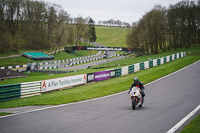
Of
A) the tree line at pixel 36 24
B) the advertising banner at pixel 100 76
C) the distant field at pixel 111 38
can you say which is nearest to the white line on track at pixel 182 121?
the advertising banner at pixel 100 76

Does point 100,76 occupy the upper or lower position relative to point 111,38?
lower

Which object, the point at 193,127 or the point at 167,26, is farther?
the point at 167,26

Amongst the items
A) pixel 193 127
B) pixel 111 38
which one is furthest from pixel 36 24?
pixel 111 38

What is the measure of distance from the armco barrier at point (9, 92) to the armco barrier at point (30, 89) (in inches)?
17.5

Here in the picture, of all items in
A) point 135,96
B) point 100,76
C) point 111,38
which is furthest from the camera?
point 111,38

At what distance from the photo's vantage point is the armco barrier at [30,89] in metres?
18.9

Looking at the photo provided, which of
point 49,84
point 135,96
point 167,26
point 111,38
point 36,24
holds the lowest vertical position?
point 49,84

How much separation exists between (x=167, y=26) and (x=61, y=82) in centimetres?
5702

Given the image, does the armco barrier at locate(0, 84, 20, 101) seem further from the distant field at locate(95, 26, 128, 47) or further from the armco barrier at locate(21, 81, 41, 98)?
the distant field at locate(95, 26, 128, 47)

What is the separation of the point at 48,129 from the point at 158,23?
204 ft

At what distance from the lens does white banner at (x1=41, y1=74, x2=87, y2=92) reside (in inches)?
823

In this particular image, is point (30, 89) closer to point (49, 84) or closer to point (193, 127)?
point (49, 84)

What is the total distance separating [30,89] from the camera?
766 inches

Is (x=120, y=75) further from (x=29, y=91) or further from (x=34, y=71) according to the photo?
(x=34, y=71)
